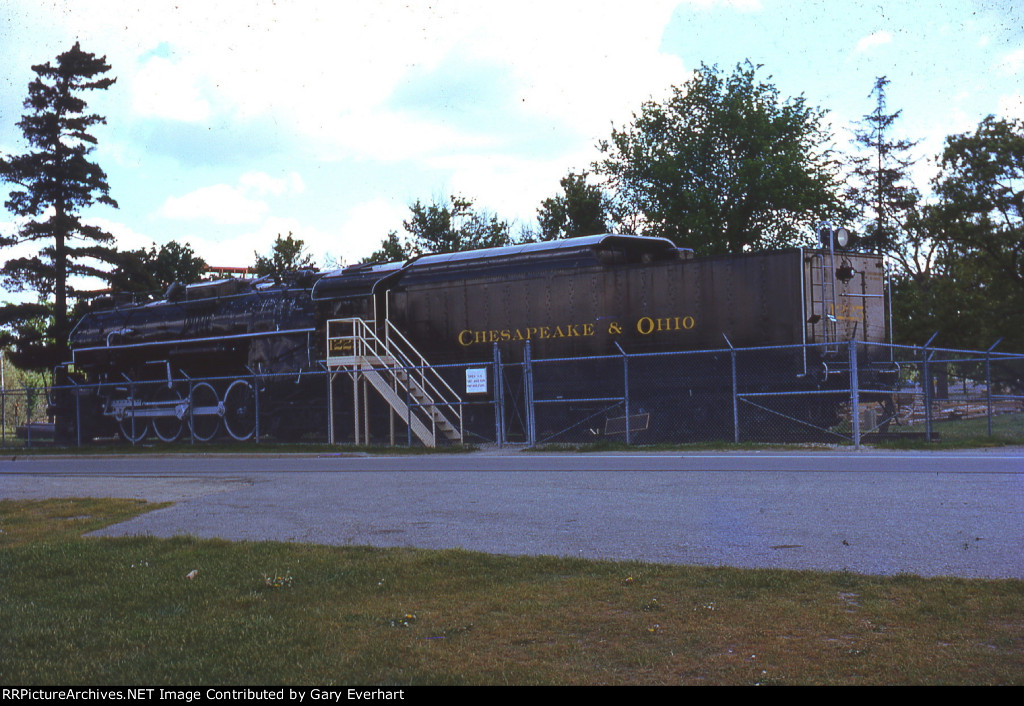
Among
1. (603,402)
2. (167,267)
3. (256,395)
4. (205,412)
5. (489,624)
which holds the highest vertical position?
(167,267)

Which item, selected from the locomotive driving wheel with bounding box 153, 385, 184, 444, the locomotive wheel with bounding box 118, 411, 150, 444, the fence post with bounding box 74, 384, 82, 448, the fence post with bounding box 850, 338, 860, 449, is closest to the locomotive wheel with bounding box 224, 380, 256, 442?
the locomotive driving wheel with bounding box 153, 385, 184, 444

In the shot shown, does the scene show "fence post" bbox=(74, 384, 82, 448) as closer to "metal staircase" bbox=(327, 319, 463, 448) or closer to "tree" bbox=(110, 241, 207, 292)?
"metal staircase" bbox=(327, 319, 463, 448)

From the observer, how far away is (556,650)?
569 centimetres

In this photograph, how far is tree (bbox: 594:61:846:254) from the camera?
45094 mm

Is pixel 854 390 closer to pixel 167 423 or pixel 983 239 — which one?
pixel 167 423

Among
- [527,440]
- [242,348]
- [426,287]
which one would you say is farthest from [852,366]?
[242,348]

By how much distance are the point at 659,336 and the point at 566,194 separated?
93.8 feet

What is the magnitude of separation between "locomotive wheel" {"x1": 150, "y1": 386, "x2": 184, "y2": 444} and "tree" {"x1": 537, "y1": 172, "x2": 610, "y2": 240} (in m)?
23.2

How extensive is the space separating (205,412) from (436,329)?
7674mm

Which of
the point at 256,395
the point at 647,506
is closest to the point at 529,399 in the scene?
the point at 256,395

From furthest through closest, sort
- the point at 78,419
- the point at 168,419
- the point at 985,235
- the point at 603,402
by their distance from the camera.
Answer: the point at 985,235
the point at 78,419
the point at 168,419
the point at 603,402

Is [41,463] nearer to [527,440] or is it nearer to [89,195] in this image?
[527,440]

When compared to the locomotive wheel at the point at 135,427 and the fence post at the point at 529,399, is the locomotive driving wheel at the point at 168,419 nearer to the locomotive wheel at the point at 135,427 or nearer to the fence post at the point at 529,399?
the locomotive wheel at the point at 135,427

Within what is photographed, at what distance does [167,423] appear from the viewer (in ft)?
97.7
